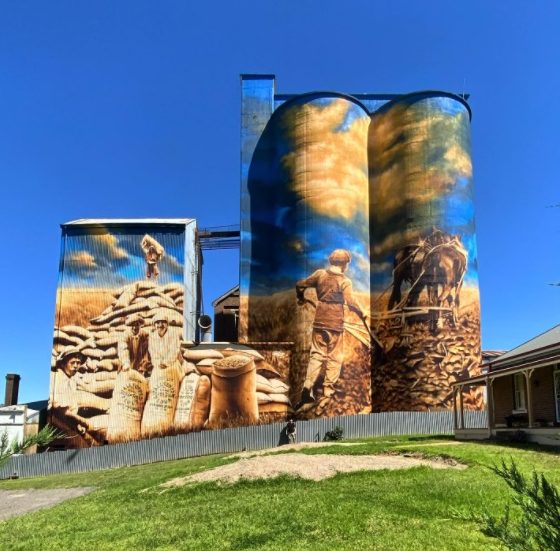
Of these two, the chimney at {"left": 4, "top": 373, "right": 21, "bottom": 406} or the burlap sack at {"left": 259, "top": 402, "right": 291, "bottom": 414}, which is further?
the chimney at {"left": 4, "top": 373, "right": 21, "bottom": 406}

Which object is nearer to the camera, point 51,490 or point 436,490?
point 436,490

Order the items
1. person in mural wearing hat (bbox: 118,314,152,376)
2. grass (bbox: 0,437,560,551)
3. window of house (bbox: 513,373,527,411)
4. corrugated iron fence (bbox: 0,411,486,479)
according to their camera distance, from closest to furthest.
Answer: grass (bbox: 0,437,560,551)
window of house (bbox: 513,373,527,411)
corrugated iron fence (bbox: 0,411,486,479)
person in mural wearing hat (bbox: 118,314,152,376)

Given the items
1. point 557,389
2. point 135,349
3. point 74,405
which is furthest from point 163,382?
point 557,389

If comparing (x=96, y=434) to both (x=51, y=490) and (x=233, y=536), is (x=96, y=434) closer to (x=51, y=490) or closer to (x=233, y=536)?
(x=51, y=490)

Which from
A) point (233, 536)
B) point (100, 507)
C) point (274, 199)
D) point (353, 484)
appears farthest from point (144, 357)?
point (233, 536)

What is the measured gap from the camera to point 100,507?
1375cm

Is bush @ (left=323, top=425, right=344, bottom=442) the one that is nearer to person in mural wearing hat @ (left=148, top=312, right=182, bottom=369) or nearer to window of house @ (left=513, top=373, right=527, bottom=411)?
window of house @ (left=513, top=373, right=527, bottom=411)

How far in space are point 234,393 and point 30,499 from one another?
1872 cm

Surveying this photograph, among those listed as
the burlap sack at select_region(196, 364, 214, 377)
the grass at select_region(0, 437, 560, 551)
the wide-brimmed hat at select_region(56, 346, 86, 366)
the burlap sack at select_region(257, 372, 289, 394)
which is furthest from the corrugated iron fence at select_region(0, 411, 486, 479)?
the grass at select_region(0, 437, 560, 551)

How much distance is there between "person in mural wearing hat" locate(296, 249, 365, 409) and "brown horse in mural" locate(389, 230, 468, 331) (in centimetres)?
342

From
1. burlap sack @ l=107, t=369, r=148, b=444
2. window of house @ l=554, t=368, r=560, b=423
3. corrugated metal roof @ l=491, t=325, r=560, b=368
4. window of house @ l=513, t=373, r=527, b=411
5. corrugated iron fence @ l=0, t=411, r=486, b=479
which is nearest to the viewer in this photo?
window of house @ l=554, t=368, r=560, b=423

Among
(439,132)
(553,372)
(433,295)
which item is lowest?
(553,372)

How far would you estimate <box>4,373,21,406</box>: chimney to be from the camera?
47156 mm

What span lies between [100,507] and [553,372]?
16013mm
